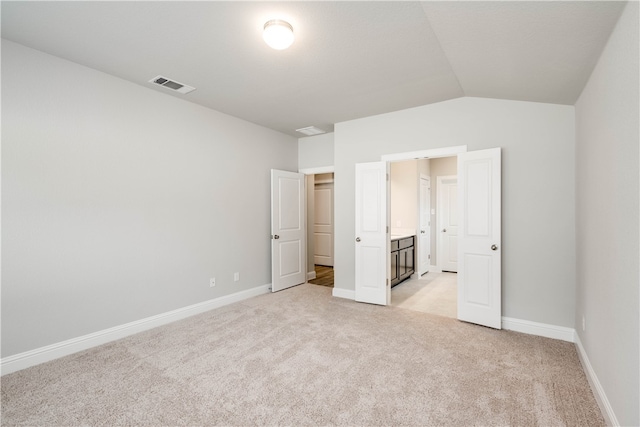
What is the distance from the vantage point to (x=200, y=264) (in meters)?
4.00

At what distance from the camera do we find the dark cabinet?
5.02 meters

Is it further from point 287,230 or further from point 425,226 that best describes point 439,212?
point 287,230

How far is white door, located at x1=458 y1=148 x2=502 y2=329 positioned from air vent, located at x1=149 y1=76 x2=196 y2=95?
3.29m

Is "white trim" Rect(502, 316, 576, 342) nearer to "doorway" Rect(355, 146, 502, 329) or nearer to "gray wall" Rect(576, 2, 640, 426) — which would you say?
"doorway" Rect(355, 146, 502, 329)

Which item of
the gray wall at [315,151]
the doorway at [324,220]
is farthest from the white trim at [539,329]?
the doorway at [324,220]

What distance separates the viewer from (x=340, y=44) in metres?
2.47

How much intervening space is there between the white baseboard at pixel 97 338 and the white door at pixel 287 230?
3.30 ft

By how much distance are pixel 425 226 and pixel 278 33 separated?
5.09m

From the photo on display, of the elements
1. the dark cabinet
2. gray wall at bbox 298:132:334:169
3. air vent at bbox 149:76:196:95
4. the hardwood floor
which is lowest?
the hardwood floor

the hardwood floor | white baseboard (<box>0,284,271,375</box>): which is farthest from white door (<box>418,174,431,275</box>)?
white baseboard (<box>0,284,271,375</box>)

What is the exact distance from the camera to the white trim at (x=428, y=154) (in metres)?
3.73

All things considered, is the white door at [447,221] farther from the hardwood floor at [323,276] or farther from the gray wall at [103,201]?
the gray wall at [103,201]

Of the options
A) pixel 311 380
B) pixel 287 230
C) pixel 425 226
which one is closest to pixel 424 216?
pixel 425 226

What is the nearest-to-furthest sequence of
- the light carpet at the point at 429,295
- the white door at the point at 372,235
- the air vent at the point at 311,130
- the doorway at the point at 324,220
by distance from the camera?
1. the light carpet at the point at 429,295
2. the white door at the point at 372,235
3. the air vent at the point at 311,130
4. the doorway at the point at 324,220
